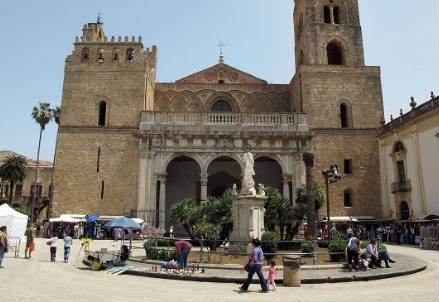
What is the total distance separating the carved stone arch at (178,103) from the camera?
32250 millimetres

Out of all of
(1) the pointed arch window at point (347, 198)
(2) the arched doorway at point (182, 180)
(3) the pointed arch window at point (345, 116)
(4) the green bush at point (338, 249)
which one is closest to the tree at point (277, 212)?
(4) the green bush at point (338, 249)

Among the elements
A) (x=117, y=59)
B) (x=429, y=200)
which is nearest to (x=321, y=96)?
(x=429, y=200)

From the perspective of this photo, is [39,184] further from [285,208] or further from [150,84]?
[285,208]

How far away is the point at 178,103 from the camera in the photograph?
32469 mm

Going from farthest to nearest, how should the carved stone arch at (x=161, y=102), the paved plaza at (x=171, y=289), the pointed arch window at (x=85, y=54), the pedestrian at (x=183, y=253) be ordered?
the carved stone arch at (x=161, y=102), the pointed arch window at (x=85, y=54), the pedestrian at (x=183, y=253), the paved plaza at (x=171, y=289)

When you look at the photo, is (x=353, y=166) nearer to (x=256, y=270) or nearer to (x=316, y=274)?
(x=316, y=274)

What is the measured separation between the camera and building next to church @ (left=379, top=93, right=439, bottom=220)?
21625 mm

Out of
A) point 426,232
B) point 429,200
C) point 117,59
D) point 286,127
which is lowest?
point 426,232

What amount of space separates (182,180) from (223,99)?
7.90 m

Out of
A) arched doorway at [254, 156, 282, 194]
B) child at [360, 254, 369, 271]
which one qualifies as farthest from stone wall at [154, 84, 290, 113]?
child at [360, 254, 369, 271]

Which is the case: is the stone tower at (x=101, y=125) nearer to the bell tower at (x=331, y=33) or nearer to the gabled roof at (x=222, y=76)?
the gabled roof at (x=222, y=76)

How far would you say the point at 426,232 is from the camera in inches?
791

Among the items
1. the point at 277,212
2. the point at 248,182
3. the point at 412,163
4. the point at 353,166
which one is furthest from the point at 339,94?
the point at 248,182

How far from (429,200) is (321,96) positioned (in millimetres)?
10512
